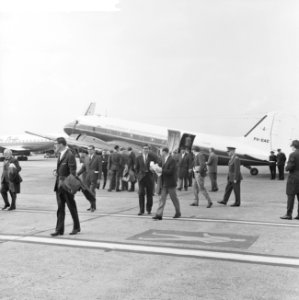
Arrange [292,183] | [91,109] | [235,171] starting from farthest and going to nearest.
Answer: [91,109] < [235,171] < [292,183]

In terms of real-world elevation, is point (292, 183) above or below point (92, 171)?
below

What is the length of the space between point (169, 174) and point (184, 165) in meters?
7.13

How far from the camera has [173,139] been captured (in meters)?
27.6

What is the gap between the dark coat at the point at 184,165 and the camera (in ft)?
58.3

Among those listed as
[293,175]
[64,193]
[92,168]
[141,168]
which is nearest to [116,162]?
[92,168]

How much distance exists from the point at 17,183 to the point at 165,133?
1705cm

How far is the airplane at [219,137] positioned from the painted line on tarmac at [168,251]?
721 inches

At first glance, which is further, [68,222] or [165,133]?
[165,133]

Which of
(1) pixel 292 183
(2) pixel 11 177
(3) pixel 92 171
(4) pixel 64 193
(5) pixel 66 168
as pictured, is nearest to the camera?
(4) pixel 64 193

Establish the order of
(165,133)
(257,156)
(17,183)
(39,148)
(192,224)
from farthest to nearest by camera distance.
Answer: (39,148) < (165,133) < (257,156) < (17,183) < (192,224)

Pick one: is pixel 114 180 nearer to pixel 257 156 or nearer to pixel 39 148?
pixel 257 156

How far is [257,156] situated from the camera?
83.7 feet

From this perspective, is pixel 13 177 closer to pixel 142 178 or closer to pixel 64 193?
pixel 142 178

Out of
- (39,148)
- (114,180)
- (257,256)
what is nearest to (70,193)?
(257,256)
